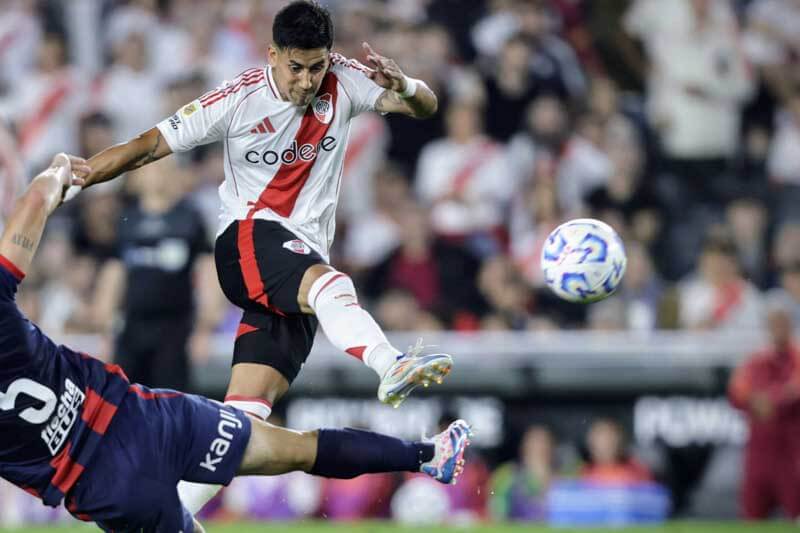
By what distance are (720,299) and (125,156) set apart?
23.7 feet

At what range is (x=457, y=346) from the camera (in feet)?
41.7

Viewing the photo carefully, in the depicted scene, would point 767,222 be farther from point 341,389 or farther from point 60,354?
point 60,354

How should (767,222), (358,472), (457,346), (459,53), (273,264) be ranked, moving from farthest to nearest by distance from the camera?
(459,53)
(767,222)
(457,346)
(273,264)
(358,472)

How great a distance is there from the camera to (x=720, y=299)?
1322 cm

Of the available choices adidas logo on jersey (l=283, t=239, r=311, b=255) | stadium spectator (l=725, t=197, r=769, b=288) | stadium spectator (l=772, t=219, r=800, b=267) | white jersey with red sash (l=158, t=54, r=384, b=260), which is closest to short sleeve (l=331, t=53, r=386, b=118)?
white jersey with red sash (l=158, t=54, r=384, b=260)

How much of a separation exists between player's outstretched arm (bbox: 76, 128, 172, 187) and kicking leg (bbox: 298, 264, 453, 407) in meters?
0.97

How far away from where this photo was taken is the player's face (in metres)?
7.37

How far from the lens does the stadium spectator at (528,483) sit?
12.4 metres

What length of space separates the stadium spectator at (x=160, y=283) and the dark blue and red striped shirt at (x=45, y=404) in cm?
513

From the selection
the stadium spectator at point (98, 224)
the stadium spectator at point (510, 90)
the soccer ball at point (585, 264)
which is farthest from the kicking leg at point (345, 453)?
the stadium spectator at point (510, 90)

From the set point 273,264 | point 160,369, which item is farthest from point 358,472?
point 160,369

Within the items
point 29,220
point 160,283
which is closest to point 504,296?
point 160,283

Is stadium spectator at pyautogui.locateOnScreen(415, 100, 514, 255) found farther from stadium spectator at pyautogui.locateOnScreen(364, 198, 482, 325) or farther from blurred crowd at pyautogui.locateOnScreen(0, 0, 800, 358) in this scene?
stadium spectator at pyautogui.locateOnScreen(364, 198, 482, 325)

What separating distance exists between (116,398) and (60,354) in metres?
0.31
